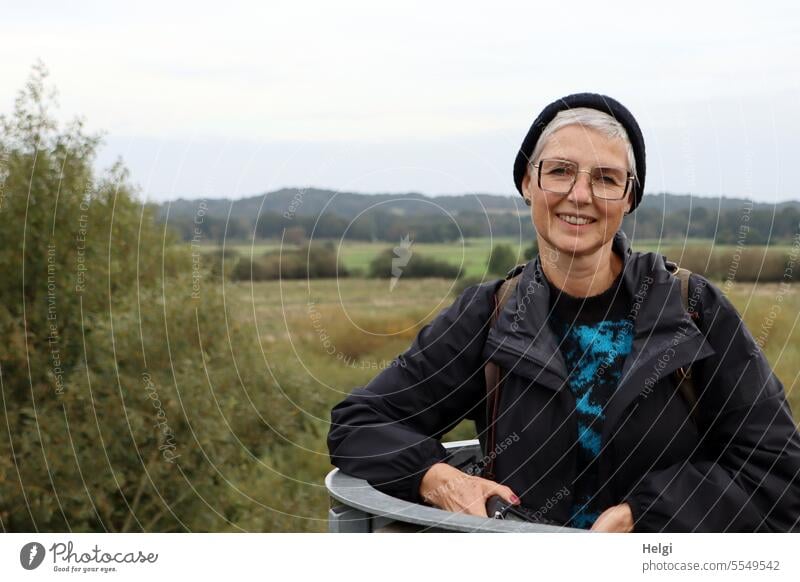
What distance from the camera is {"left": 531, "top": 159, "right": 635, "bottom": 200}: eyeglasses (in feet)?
8.88

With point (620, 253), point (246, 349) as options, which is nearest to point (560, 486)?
point (620, 253)

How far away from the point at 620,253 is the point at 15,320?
152 inches

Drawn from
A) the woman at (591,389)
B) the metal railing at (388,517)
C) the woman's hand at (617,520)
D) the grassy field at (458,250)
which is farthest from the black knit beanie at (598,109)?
the grassy field at (458,250)

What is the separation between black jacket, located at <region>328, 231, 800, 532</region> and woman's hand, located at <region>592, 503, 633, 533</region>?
0.03 m

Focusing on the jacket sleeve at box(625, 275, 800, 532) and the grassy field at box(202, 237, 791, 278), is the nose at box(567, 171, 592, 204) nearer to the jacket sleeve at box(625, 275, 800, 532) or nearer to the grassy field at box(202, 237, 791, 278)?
the jacket sleeve at box(625, 275, 800, 532)

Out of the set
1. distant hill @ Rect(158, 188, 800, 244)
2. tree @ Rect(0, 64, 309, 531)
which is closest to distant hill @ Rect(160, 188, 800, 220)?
distant hill @ Rect(158, 188, 800, 244)

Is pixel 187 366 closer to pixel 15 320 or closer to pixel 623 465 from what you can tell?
pixel 15 320

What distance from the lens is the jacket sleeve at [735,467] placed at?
2.58 meters

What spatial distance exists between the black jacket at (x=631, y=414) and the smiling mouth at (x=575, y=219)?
173mm

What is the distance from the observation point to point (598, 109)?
2713 millimetres

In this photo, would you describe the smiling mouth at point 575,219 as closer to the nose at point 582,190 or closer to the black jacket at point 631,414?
the nose at point 582,190

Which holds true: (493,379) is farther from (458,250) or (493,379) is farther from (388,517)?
(458,250)

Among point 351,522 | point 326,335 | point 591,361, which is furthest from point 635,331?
point 326,335

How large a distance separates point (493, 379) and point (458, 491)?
321 mm
